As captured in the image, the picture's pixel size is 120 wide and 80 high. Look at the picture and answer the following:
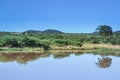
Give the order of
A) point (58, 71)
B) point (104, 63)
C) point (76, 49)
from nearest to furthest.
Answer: point (58, 71), point (104, 63), point (76, 49)

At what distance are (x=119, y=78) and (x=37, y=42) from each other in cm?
2500

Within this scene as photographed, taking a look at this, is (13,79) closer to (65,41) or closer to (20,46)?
(20,46)

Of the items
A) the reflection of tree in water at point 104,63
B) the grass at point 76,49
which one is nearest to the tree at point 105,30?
the grass at point 76,49

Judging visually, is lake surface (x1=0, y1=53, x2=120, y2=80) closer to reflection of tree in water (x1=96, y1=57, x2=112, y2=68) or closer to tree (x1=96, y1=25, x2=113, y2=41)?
reflection of tree in water (x1=96, y1=57, x2=112, y2=68)

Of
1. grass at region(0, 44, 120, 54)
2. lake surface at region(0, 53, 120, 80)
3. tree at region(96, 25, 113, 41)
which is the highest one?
tree at region(96, 25, 113, 41)

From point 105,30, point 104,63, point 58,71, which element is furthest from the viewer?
point 105,30

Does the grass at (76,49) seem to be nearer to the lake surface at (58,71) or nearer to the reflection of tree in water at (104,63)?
the reflection of tree in water at (104,63)

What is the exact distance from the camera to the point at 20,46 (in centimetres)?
3566

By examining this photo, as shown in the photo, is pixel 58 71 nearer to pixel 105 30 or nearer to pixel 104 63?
pixel 104 63

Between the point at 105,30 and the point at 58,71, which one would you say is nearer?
the point at 58,71

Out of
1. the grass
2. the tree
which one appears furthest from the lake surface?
the tree

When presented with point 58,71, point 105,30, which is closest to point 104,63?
point 58,71

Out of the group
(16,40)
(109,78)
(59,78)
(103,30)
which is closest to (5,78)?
(59,78)

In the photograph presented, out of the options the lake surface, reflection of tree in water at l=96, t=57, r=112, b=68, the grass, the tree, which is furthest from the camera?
the tree
